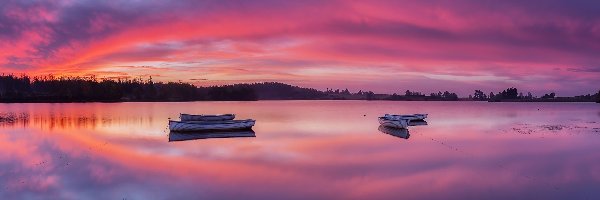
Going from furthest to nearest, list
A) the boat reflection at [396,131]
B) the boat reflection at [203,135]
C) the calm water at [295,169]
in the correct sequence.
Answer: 1. the boat reflection at [396,131]
2. the boat reflection at [203,135]
3. the calm water at [295,169]

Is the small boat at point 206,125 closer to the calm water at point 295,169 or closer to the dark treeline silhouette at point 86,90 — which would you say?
the calm water at point 295,169

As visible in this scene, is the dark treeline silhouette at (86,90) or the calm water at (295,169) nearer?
the calm water at (295,169)

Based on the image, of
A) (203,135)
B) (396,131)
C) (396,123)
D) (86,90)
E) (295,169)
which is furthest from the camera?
(86,90)

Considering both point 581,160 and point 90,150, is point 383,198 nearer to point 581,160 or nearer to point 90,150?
point 581,160

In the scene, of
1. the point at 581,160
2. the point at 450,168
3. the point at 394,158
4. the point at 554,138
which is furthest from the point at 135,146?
the point at 554,138

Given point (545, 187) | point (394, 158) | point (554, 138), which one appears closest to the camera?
point (545, 187)

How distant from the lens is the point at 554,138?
99.2 feet

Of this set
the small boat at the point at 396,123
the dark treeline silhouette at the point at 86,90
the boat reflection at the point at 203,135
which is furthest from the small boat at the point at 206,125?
the dark treeline silhouette at the point at 86,90

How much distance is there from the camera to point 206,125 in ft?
104

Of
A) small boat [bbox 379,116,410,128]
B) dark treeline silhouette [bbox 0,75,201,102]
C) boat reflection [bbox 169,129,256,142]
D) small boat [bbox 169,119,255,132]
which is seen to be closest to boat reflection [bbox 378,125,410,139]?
small boat [bbox 379,116,410,128]

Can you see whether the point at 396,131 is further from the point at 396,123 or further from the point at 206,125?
the point at 206,125

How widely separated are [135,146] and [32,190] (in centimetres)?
1100

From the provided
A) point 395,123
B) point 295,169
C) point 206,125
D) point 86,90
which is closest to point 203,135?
point 206,125

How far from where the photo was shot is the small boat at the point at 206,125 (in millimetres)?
31097
